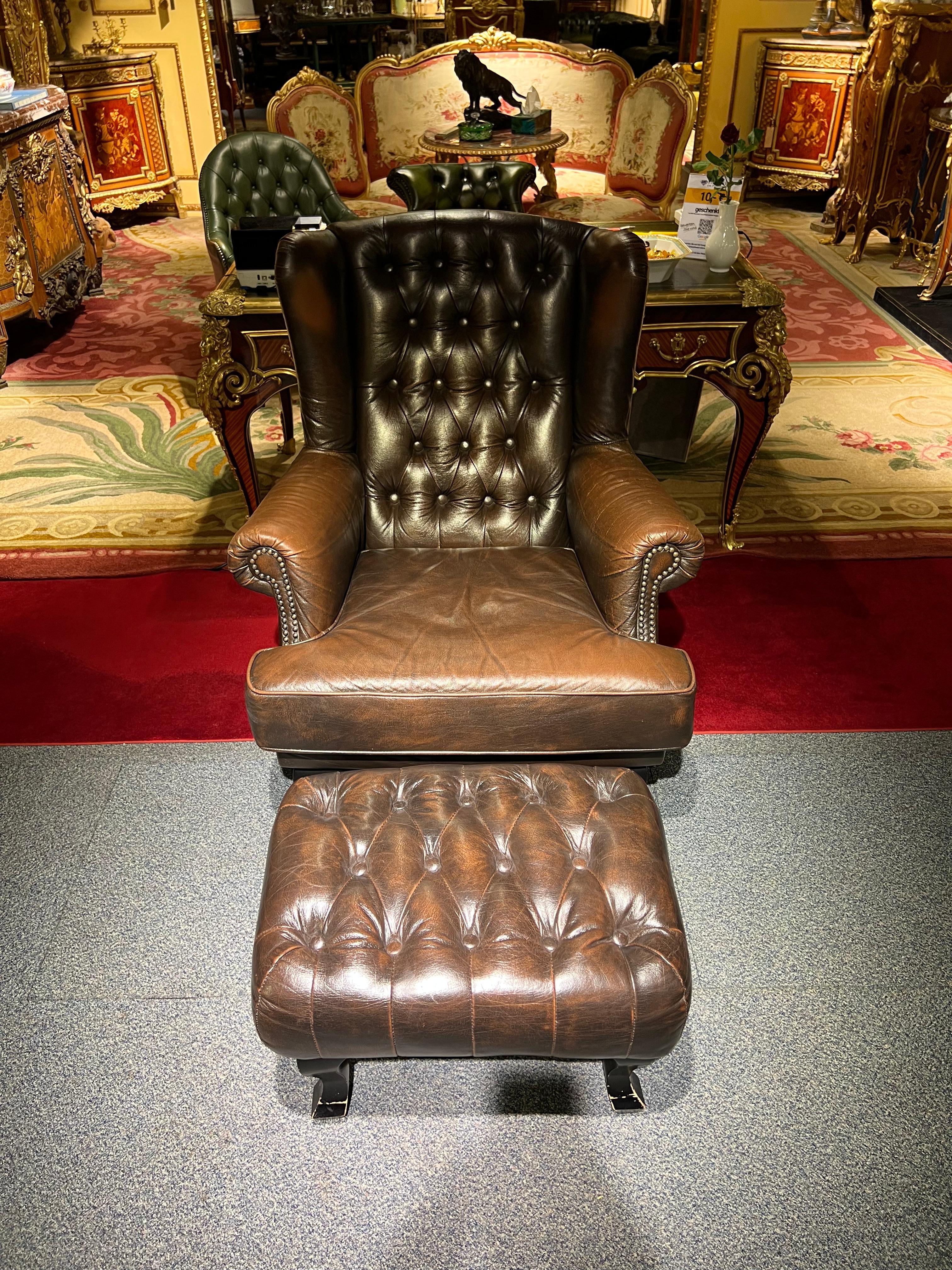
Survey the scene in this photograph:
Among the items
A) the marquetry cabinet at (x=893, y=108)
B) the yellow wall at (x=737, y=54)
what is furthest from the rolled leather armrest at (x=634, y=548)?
the yellow wall at (x=737, y=54)

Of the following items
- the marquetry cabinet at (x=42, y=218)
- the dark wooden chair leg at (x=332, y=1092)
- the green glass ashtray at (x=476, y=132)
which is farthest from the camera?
the green glass ashtray at (x=476, y=132)

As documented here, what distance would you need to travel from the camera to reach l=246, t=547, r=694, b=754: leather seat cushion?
1.99 m

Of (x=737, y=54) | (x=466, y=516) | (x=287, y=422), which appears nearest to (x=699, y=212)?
(x=466, y=516)

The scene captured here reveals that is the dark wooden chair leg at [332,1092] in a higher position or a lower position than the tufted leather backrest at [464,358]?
lower

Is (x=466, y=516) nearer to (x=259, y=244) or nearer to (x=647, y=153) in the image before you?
(x=259, y=244)

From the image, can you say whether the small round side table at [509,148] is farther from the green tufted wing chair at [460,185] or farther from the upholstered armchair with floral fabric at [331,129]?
the green tufted wing chair at [460,185]

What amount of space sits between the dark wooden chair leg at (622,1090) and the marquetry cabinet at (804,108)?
649 centimetres

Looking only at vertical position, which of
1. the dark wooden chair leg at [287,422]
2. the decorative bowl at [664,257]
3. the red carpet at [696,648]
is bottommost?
the red carpet at [696,648]

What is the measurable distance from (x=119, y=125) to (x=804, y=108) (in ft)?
15.3

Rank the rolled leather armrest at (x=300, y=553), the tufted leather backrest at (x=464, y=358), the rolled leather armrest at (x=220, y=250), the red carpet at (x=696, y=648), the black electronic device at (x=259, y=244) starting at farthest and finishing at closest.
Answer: the rolled leather armrest at (x=220, y=250) < the black electronic device at (x=259, y=244) < the red carpet at (x=696, y=648) < the tufted leather backrest at (x=464, y=358) < the rolled leather armrest at (x=300, y=553)

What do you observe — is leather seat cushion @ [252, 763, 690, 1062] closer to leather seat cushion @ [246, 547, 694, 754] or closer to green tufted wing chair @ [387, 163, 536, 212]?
leather seat cushion @ [246, 547, 694, 754]

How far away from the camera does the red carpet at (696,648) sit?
2637 millimetres

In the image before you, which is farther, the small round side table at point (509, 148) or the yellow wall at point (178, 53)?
the yellow wall at point (178, 53)

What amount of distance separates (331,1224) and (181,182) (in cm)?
736
